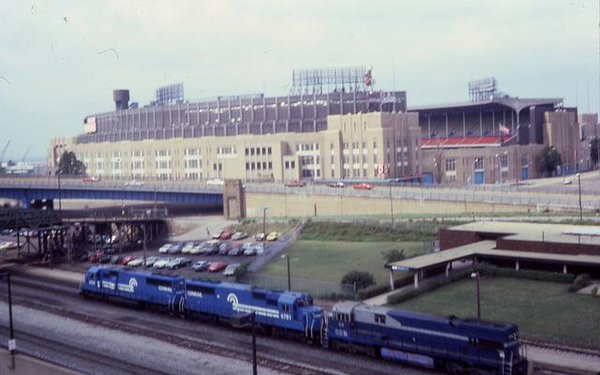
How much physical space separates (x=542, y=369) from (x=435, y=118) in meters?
110

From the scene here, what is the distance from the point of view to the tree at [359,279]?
4672 centimetres

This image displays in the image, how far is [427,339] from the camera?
101 feet

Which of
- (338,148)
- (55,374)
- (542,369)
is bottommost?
(542,369)

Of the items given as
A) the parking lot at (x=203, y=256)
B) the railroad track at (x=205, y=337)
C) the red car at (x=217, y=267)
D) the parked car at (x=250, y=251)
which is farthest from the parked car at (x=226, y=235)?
the railroad track at (x=205, y=337)

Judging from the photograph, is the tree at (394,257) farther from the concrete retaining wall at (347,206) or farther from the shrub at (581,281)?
the concrete retaining wall at (347,206)

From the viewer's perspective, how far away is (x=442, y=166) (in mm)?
Result: 116062

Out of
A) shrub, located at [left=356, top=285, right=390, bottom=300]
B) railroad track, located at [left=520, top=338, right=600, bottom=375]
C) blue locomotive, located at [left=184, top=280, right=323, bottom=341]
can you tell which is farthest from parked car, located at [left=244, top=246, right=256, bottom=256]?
railroad track, located at [left=520, top=338, right=600, bottom=375]

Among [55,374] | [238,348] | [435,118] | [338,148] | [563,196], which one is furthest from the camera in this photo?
[435,118]

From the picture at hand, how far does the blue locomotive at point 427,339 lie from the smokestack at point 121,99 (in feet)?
468

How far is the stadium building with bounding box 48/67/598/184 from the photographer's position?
108812 millimetres

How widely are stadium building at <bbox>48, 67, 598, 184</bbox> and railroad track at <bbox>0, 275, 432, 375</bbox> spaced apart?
6089 cm

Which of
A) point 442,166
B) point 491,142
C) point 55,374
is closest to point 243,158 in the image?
point 442,166

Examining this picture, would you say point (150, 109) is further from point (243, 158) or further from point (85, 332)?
point (85, 332)

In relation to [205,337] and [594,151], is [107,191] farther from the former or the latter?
[594,151]
